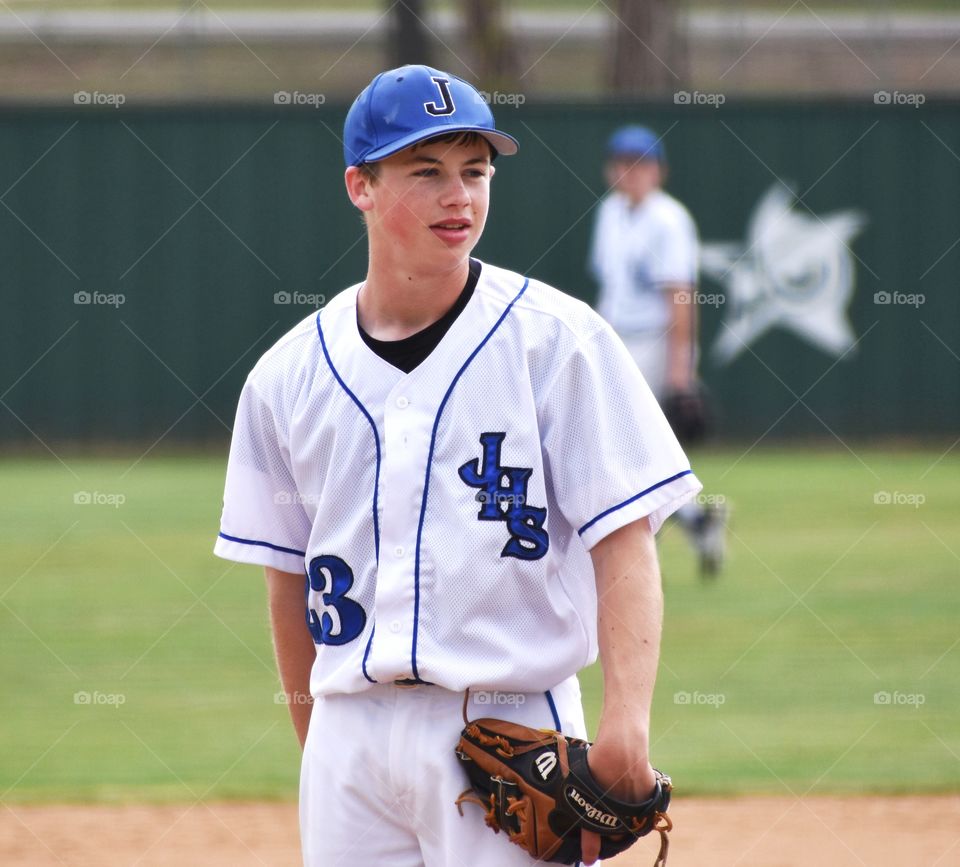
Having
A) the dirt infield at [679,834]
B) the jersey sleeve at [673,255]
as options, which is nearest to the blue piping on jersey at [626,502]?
the dirt infield at [679,834]

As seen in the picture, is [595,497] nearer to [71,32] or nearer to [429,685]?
[429,685]

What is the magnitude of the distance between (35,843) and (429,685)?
2983mm

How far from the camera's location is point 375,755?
2.57 m

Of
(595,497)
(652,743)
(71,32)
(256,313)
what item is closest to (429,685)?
(595,497)

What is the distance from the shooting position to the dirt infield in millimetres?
4809

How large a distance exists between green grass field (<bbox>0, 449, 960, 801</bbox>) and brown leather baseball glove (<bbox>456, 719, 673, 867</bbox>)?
10.3ft
